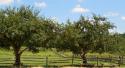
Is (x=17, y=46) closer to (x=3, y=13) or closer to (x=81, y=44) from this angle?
(x=3, y=13)

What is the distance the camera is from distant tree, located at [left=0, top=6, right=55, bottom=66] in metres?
37.2

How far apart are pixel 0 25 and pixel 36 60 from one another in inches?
550

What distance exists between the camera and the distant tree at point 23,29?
1465 inches

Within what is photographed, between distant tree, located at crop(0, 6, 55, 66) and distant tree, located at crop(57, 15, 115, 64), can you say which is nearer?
distant tree, located at crop(0, 6, 55, 66)

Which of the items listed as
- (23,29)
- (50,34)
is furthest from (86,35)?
(23,29)

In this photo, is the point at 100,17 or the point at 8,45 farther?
the point at 100,17

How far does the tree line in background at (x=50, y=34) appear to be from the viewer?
37.6 metres

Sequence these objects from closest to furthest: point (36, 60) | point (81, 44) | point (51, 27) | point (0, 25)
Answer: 1. point (0, 25)
2. point (51, 27)
3. point (81, 44)
4. point (36, 60)

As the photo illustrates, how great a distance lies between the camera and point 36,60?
50.2 m

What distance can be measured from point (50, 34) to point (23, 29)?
12.7ft

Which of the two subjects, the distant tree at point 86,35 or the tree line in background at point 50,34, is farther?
the distant tree at point 86,35

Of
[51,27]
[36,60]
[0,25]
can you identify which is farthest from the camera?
[36,60]

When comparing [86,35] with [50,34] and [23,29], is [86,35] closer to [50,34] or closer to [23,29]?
[50,34]

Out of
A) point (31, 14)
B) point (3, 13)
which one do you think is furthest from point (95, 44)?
point (3, 13)
